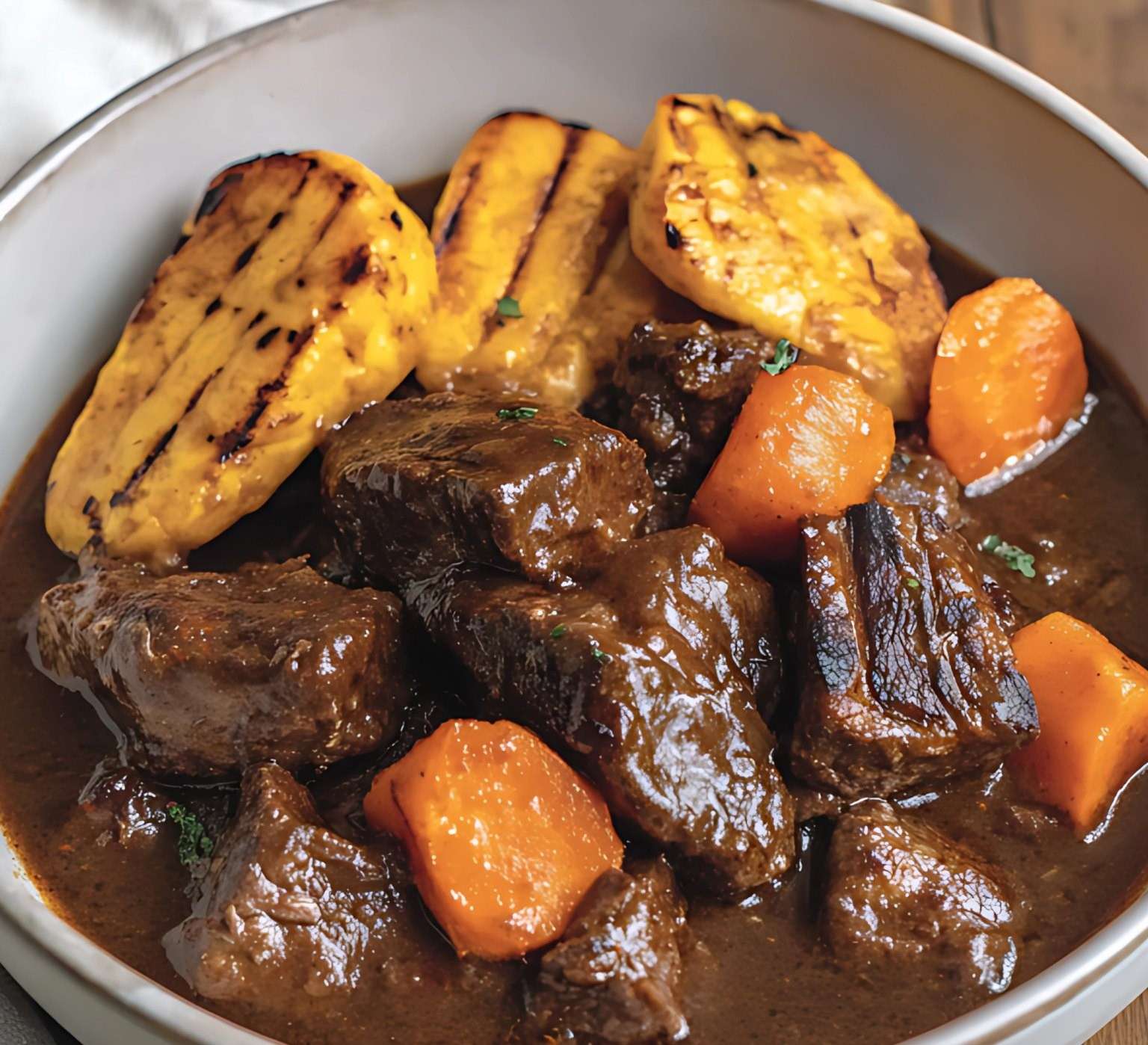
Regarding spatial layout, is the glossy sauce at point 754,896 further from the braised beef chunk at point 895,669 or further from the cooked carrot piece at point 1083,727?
the braised beef chunk at point 895,669

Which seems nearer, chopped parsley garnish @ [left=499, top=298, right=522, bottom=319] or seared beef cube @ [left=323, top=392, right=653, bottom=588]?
seared beef cube @ [left=323, top=392, right=653, bottom=588]

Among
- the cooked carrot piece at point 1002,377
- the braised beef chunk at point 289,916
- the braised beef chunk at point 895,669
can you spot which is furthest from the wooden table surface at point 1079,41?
the braised beef chunk at point 289,916

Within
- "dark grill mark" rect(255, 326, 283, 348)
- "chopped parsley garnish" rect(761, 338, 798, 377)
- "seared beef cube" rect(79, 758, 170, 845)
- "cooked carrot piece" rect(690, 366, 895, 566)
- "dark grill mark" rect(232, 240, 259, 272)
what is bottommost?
"seared beef cube" rect(79, 758, 170, 845)

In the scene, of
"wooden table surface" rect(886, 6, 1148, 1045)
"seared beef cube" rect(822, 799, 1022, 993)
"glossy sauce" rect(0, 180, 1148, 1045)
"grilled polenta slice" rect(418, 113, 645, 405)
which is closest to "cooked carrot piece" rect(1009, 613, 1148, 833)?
"glossy sauce" rect(0, 180, 1148, 1045)

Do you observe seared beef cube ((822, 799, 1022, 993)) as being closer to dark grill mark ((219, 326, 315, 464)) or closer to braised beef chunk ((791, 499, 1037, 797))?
braised beef chunk ((791, 499, 1037, 797))

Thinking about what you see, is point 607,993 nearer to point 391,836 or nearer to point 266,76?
point 391,836

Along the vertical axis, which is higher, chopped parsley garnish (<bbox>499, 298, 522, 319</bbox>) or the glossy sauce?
chopped parsley garnish (<bbox>499, 298, 522, 319</bbox>)

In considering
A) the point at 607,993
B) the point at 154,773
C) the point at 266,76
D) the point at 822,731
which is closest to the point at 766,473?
the point at 822,731
